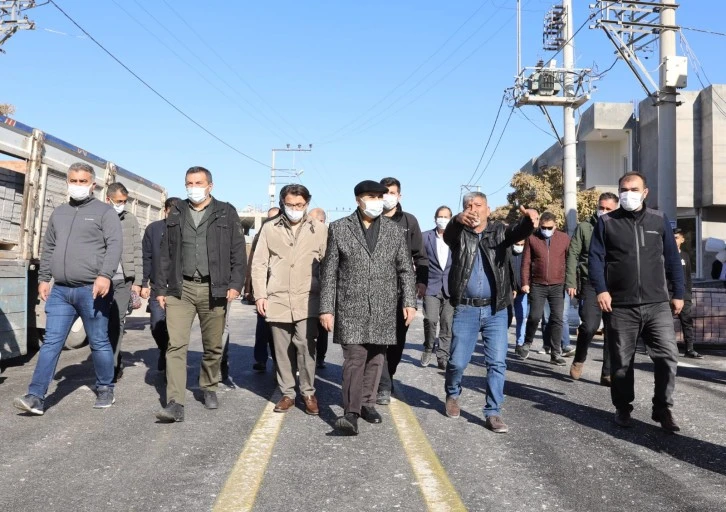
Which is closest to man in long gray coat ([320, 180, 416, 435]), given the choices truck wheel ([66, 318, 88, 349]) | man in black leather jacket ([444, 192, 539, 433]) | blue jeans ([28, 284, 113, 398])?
man in black leather jacket ([444, 192, 539, 433])

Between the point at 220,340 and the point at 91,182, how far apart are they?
1.69 meters

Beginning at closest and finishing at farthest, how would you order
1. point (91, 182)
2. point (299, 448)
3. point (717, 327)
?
point (299, 448), point (91, 182), point (717, 327)

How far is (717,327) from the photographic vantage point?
1122 cm

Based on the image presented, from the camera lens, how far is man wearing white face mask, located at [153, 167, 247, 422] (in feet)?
19.5

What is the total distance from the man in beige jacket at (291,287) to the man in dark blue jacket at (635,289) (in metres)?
2.31

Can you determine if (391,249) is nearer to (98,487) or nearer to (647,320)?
(647,320)

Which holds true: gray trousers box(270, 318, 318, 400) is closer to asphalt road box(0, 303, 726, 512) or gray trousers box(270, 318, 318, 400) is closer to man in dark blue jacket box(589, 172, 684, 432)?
asphalt road box(0, 303, 726, 512)

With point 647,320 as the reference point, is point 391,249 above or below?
above

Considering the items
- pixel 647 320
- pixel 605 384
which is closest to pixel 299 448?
pixel 647 320

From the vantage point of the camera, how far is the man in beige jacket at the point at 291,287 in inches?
243

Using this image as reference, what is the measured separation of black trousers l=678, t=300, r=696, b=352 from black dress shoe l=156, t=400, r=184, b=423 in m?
7.66

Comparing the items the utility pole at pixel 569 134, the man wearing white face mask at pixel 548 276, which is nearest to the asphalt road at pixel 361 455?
the man wearing white face mask at pixel 548 276

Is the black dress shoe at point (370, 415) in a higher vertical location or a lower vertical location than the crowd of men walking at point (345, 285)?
lower

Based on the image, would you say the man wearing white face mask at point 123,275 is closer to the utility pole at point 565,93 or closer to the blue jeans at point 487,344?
the blue jeans at point 487,344
